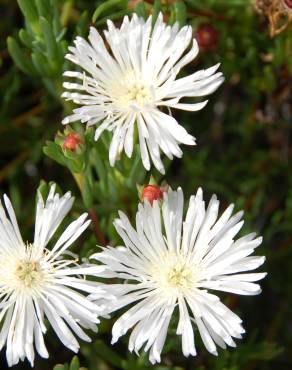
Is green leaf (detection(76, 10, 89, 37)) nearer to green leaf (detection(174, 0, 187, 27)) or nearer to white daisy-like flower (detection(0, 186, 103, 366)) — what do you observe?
Result: green leaf (detection(174, 0, 187, 27))

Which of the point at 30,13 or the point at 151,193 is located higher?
the point at 30,13

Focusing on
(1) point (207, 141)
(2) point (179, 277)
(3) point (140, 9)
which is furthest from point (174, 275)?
(1) point (207, 141)

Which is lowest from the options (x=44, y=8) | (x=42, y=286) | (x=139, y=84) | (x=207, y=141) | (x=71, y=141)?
(x=42, y=286)

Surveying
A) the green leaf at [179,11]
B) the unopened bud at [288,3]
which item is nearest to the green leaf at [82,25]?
the green leaf at [179,11]

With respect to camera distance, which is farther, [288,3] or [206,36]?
[206,36]

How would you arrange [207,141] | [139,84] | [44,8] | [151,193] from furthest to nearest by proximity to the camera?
[207,141] → [44,8] → [139,84] → [151,193]

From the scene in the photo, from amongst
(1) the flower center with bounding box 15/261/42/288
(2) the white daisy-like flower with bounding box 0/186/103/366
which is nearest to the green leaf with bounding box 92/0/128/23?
(2) the white daisy-like flower with bounding box 0/186/103/366

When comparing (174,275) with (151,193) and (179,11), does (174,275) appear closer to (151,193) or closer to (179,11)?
(151,193)
